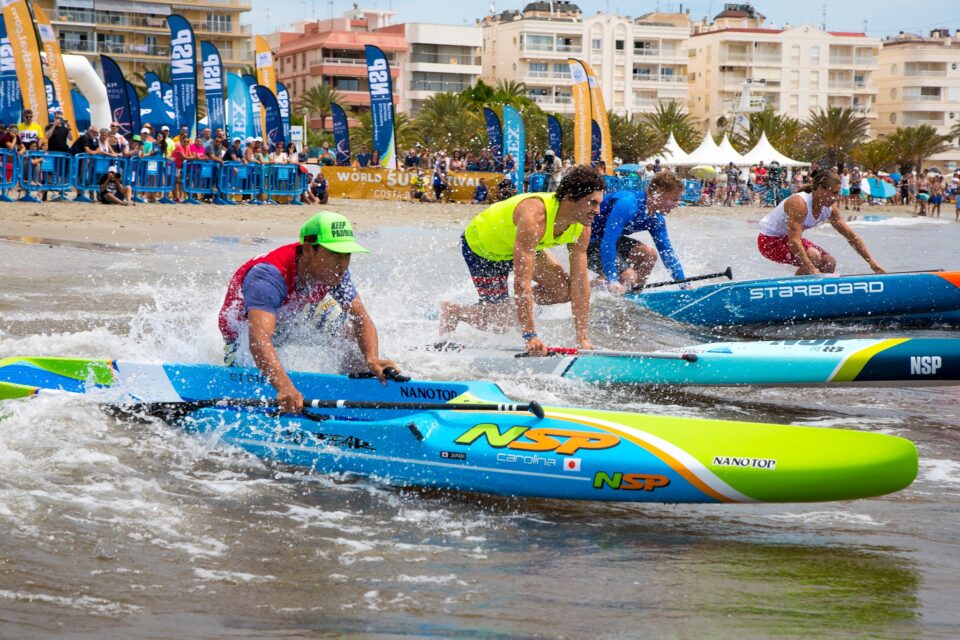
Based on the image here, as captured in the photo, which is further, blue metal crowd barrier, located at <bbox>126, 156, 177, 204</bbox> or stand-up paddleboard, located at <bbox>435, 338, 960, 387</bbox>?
blue metal crowd barrier, located at <bbox>126, 156, 177, 204</bbox>

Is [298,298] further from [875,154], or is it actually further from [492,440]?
[875,154]

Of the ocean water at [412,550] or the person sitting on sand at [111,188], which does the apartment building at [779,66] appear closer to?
the person sitting on sand at [111,188]

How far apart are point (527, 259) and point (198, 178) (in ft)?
55.3

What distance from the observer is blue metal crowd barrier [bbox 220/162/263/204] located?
23.1m

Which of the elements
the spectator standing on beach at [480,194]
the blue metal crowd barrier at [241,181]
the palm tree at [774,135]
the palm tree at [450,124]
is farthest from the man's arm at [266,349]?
the palm tree at [774,135]

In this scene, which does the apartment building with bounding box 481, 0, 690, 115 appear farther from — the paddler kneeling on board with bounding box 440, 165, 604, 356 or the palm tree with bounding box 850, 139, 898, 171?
the paddler kneeling on board with bounding box 440, 165, 604, 356

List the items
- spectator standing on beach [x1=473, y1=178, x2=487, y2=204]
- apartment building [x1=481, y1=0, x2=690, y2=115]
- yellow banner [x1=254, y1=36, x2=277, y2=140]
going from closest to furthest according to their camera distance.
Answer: spectator standing on beach [x1=473, y1=178, x2=487, y2=204], yellow banner [x1=254, y1=36, x2=277, y2=140], apartment building [x1=481, y1=0, x2=690, y2=115]

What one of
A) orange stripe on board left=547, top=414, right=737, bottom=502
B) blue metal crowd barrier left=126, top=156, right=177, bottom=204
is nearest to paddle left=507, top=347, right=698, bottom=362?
orange stripe on board left=547, top=414, right=737, bottom=502

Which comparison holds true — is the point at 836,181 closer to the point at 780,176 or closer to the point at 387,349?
the point at 387,349

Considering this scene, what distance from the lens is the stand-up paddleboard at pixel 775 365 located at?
23.9 ft

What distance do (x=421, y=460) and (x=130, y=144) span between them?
17.7m

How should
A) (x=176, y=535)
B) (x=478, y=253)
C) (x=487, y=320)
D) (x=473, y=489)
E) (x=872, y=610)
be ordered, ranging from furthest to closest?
(x=487, y=320) → (x=478, y=253) → (x=473, y=489) → (x=176, y=535) → (x=872, y=610)

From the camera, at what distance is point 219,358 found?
7.00 metres

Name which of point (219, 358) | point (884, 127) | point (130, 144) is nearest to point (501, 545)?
point (219, 358)
